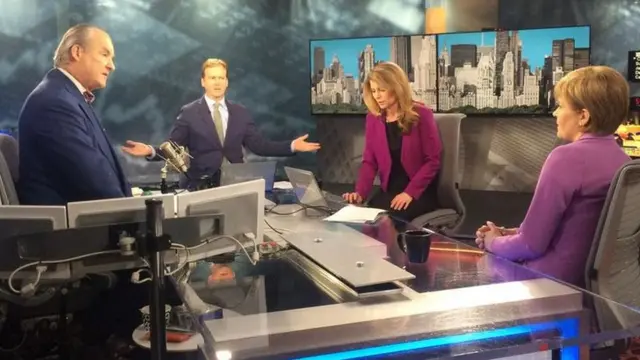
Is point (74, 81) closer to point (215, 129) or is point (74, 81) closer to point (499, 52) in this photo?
point (215, 129)

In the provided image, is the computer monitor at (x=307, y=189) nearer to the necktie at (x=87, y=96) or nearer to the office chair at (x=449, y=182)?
the office chair at (x=449, y=182)

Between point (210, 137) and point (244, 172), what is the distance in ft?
4.16

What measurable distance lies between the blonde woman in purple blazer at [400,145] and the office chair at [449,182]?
0.16 feet

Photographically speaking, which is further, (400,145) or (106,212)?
(400,145)

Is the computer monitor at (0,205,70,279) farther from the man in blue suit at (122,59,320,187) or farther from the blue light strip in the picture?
the man in blue suit at (122,59,320,187)

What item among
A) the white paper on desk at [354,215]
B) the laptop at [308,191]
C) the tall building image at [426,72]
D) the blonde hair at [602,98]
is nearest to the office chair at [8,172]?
the laptop at [308,191]

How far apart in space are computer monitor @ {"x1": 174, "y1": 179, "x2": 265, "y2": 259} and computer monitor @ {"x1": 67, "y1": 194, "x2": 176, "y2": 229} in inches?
4.4

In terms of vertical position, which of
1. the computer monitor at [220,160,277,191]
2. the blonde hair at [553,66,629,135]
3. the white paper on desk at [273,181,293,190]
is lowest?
the white paper on desk at [273,181,293,190]

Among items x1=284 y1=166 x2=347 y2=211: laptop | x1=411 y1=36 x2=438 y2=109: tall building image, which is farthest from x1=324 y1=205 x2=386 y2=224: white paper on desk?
x1=411 y1=36 x2=438 y2=109: tall building image

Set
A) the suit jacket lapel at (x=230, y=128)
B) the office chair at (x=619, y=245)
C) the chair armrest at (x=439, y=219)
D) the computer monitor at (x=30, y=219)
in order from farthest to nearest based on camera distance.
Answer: the suit jacket lapel at (x=230, y=128)
the chair armrest at (x=439, y=219)
the office chair at (x=619, y=245)
the computer monitor at (x=30, y=219)

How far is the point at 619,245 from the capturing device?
2037 millimetres

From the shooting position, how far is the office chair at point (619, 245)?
1.96 metres

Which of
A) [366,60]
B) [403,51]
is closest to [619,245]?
[403,51]

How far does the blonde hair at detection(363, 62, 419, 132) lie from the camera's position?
3506 mm
